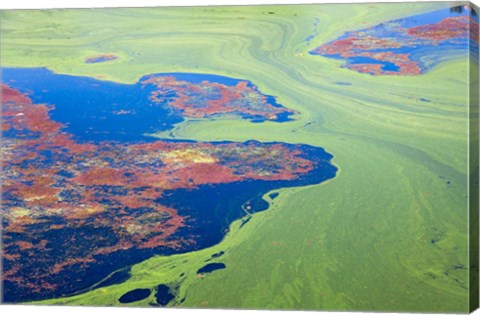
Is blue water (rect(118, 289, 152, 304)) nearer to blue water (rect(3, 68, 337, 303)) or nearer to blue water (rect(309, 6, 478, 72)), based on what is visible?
blue water (rect(3, 68, 337, 303))

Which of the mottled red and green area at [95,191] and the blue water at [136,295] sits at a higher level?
the mottled red and green area at [95,191]

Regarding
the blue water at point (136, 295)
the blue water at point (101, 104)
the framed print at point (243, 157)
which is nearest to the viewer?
the framed print at point (243, 157)

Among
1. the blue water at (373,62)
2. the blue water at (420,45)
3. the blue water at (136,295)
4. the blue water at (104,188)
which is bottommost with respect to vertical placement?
the blue water at (136,295)

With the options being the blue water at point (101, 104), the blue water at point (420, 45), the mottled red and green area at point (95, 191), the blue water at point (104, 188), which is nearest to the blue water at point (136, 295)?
the blue water at point (104, 188)

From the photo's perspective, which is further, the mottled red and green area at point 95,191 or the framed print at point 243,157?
the mottled red and green area at point 95,191

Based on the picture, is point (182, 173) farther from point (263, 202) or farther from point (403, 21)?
point (403, 21)

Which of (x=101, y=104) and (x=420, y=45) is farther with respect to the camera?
(x=101, y=104)

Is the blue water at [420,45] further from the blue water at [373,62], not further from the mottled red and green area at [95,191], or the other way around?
the mottled red and green area at [95,191]

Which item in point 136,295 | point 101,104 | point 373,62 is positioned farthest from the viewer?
point 101,104

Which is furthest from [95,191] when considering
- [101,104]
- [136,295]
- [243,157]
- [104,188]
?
[243,157]

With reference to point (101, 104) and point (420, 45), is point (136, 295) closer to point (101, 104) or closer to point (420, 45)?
point (101, 104)

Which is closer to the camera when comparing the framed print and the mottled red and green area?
the framed print

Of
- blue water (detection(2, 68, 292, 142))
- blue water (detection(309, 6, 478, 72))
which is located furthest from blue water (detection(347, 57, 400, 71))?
blue water (detection(2, 68, 292, 142))
